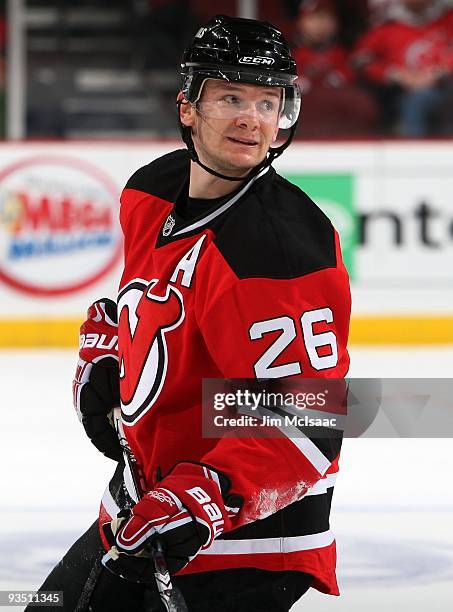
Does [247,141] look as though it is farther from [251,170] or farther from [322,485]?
[322,485]

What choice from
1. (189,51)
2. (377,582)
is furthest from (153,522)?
(377,582)

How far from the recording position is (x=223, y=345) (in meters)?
1.39

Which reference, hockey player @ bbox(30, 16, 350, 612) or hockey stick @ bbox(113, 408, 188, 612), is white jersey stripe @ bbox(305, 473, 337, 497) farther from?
hockey stick @ bbox(113, 408, 188, 612)

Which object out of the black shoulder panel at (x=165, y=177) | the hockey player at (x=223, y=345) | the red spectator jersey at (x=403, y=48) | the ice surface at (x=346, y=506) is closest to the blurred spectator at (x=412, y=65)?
the red spectator jersey at (x=403, y=48)

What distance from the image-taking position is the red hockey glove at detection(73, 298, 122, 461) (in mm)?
1726

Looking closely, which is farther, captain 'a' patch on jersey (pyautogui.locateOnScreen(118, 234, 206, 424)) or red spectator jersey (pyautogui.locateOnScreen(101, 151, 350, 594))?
captain 'a' patch on jersey (pyautogui.locateOnScreen(118, 234, 206, 424))

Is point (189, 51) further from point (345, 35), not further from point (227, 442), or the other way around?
point (345, 35)

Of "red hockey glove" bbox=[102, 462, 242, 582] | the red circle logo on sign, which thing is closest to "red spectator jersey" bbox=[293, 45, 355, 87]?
the red circle logo on sign

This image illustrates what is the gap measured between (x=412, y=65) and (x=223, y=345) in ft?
17.8

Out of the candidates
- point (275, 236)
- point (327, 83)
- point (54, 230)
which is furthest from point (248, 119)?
point (327, 83)

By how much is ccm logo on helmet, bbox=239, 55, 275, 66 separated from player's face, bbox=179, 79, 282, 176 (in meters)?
0.03

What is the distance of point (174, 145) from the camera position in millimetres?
5516

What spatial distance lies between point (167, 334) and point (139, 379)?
0.24 ft

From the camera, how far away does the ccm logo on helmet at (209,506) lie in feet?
4.32
